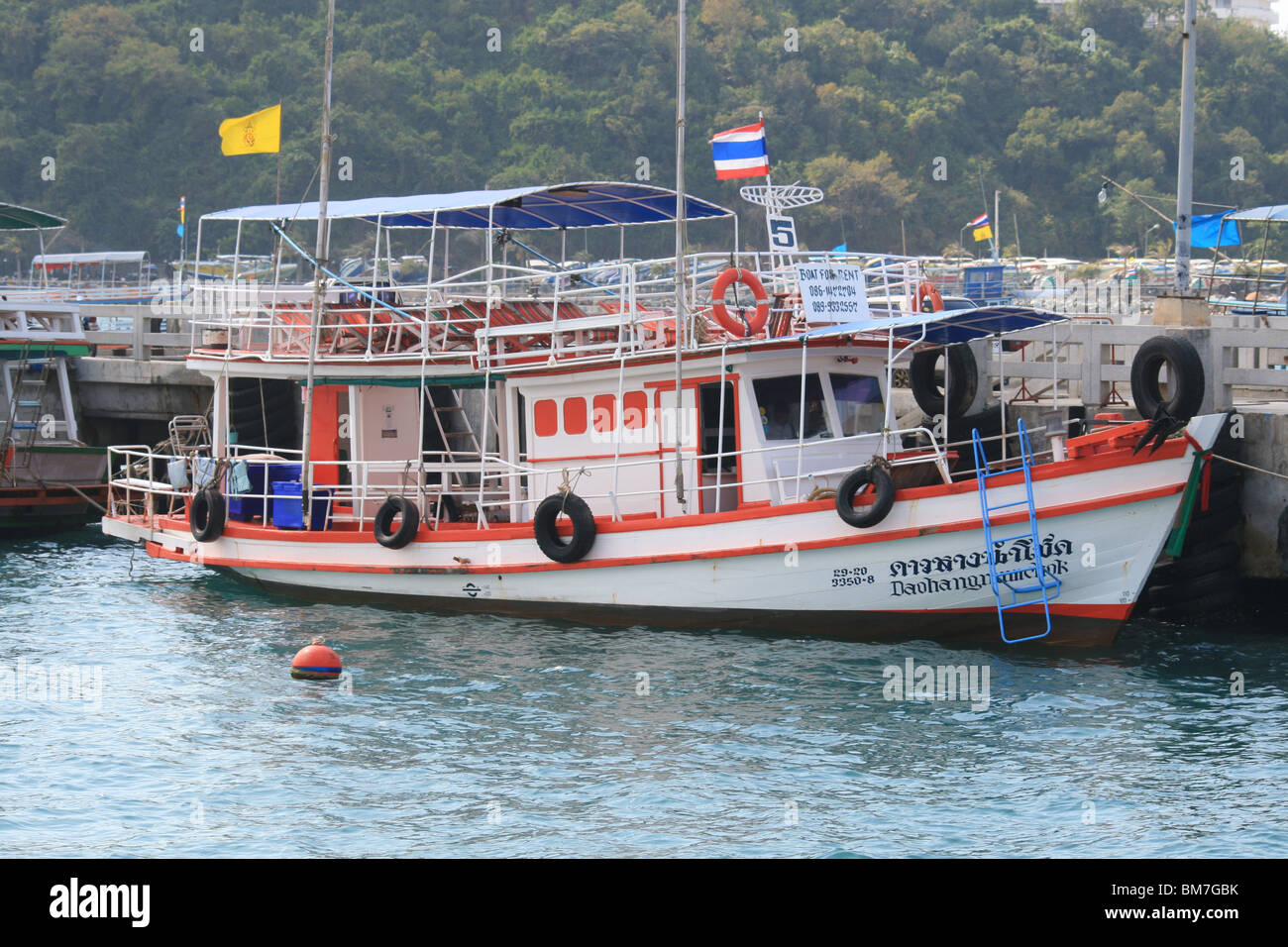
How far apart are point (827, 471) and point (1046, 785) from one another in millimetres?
5207

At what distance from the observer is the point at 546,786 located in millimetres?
12008

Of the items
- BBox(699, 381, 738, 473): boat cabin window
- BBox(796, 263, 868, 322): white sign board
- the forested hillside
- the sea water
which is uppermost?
the forested hillside

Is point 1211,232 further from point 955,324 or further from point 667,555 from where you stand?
point 667,555

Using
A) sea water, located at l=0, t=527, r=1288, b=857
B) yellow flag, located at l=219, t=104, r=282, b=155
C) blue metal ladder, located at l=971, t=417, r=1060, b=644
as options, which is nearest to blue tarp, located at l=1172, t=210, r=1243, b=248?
sea water, located at l=0, t=527, r=1288, b=857

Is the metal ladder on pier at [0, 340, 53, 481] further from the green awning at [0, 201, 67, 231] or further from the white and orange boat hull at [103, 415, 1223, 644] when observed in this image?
the white and orange boat hull at [103, 415, 1223, 644]

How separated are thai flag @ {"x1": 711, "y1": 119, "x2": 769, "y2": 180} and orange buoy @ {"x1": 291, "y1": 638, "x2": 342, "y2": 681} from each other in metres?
7.04

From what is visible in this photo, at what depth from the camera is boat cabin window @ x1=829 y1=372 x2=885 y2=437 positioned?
1694 cm

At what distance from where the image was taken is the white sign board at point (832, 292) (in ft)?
53.0

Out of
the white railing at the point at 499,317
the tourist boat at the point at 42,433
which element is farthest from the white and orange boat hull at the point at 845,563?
the tourist boat at the point at 42,433

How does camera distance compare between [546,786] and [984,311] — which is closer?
[546,786]

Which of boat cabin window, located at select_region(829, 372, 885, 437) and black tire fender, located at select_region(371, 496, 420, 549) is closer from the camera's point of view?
boat cabin window, located at select_region(829, 372, 885, 437)

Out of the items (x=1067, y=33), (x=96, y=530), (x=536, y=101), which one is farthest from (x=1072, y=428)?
(x=1067, y=33)

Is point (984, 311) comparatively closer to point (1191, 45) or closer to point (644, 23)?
point (1191, 45)

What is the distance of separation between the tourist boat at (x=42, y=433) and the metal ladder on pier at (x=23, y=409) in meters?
0.02
